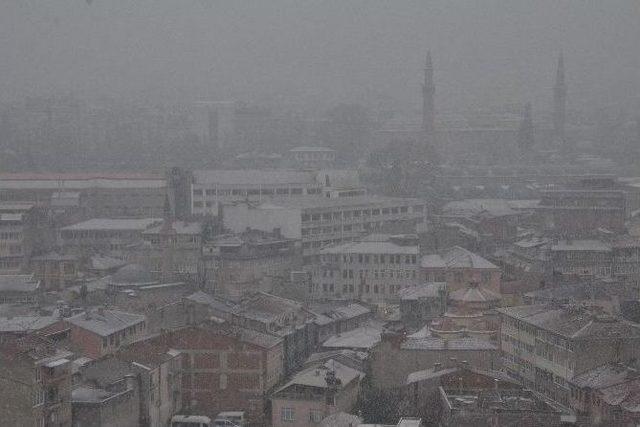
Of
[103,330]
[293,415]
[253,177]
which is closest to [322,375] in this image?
[293,415]

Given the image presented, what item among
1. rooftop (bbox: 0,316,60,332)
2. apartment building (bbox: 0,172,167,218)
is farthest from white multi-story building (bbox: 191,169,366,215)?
rooftop (bbox: 0,316,60,332)

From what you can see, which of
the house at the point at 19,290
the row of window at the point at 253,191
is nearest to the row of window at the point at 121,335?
the house at the point at 19,290

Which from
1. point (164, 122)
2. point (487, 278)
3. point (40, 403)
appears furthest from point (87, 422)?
point (164, 122)

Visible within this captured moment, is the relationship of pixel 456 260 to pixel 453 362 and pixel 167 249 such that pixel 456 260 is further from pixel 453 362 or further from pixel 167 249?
pixel 453 362

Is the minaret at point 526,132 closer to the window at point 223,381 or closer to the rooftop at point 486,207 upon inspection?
the rooftop at point 486,207

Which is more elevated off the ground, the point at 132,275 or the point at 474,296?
the point at 474,296

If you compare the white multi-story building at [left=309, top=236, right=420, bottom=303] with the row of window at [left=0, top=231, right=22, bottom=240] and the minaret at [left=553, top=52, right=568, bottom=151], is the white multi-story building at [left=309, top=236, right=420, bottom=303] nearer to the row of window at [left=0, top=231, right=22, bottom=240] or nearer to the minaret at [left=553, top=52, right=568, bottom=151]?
the row of window at [left=0, top=231, right=22, bottom=240]
